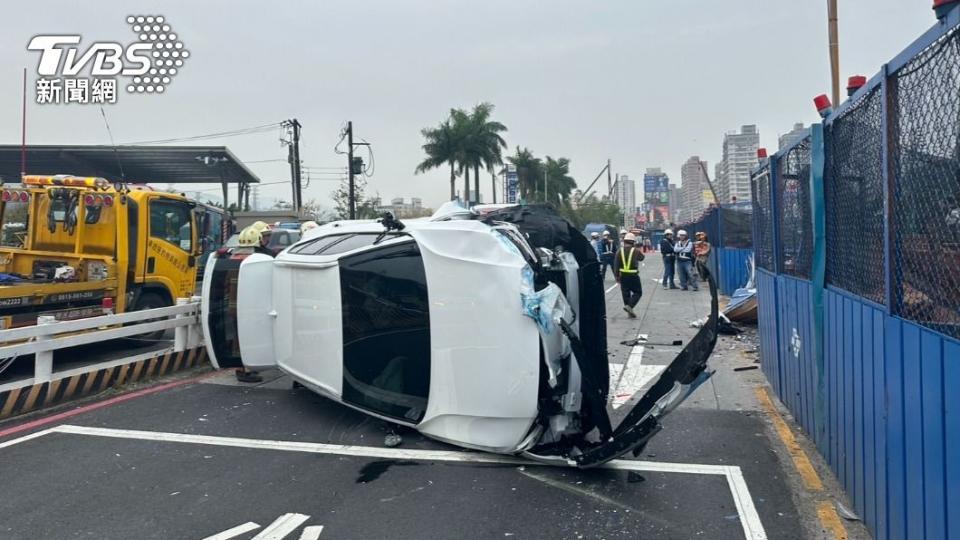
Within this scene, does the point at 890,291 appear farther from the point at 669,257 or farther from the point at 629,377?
the point at 669,257

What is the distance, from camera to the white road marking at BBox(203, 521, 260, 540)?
3748 mm

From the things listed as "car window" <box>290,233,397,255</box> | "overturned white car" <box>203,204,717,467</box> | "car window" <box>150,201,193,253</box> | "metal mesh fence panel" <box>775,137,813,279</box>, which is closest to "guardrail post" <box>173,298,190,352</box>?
"car window" <box>150,201,193,253</box>

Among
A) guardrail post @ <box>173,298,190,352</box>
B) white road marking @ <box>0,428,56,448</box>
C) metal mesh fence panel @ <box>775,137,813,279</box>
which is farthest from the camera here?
guardrail post @ <box>173,298,190,352</box>

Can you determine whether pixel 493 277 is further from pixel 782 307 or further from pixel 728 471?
pixel 782 307

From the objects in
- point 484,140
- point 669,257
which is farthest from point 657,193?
point 669,257

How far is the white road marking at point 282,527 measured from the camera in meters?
3.75

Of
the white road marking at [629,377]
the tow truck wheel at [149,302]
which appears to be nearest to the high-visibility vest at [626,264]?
the white road marking at [629,377]

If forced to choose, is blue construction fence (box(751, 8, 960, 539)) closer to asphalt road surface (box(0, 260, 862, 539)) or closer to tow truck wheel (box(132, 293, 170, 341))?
asphalt road surface (box(0, 260, 862, 539))

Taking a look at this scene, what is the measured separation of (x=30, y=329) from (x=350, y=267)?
3.47 meters

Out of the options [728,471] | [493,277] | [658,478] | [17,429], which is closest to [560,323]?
[493,277]

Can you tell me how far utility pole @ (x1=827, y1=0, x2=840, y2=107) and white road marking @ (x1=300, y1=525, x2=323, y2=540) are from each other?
807 cm

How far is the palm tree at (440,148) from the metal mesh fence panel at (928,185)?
42.3 meters

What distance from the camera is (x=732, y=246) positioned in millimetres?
15961

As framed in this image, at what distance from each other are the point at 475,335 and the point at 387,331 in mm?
875
